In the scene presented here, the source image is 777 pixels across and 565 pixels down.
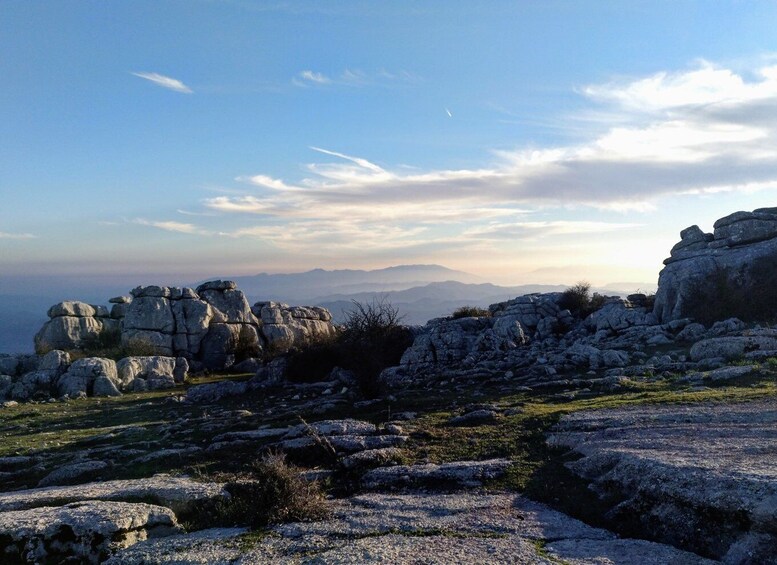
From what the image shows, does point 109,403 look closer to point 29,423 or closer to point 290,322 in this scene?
point 29,423

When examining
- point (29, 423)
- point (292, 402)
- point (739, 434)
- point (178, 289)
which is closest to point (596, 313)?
point (292, 402)

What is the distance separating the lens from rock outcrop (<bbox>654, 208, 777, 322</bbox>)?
35.0 metres

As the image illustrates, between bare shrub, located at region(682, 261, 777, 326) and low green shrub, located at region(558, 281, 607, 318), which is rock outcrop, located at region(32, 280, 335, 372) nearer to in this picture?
low green shrub, located at region(558, 281, 607, 318)

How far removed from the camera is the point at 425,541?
8867 mm

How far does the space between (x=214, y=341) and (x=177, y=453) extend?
39480mm

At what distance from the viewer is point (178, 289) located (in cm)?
5781

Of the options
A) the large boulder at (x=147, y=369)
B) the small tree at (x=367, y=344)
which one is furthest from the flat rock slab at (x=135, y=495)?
the large boulder at (x=147, y=369)

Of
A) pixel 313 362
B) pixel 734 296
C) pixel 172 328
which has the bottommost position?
pixel 313 362

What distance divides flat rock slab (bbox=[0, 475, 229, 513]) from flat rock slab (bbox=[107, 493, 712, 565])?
1608 millimetres

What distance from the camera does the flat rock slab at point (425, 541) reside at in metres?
8.16

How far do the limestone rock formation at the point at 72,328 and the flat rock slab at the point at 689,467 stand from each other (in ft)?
164

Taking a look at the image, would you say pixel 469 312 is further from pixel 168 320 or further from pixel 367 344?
pixel 367 344

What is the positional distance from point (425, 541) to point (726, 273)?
35995 mm

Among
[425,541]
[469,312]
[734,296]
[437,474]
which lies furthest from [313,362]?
[425,541]
